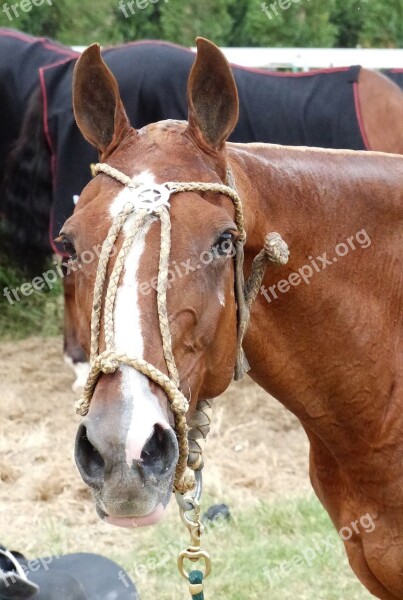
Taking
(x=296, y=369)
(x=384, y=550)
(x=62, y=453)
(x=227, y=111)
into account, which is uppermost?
(x=227, y=111)

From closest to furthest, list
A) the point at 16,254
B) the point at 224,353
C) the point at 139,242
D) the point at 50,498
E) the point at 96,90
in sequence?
the point at 139,242, the point at 224,353, the point at 96,90, the point at 50,498, the point at 16,254

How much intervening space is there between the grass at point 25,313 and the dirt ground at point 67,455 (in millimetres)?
790

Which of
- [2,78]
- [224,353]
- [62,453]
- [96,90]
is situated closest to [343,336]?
[224,353]

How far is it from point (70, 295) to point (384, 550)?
3.54 metres

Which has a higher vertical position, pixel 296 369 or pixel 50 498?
pixel 296 369

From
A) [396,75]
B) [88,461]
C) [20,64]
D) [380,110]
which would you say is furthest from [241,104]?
[88,461]

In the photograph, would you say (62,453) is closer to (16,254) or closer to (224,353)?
(16,254)

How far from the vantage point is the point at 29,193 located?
5.91 metres

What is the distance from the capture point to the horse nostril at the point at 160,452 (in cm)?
168

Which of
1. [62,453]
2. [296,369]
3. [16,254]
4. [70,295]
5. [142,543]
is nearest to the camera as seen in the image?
[296,369]

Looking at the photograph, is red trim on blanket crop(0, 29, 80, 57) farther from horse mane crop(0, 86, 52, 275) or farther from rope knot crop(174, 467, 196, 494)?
rope knot crop(174, 467, 196, 494)

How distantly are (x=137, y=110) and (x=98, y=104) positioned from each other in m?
2.95

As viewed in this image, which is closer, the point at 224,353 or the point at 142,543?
the point at 224,353

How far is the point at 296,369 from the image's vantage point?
7.59 ft
